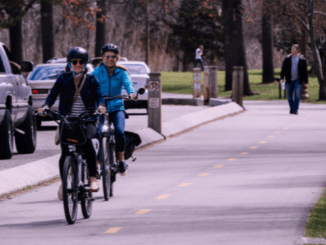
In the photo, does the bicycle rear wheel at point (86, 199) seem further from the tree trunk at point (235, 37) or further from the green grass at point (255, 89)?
the tree trunk at point (235, 37)

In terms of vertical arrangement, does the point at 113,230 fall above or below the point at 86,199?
below

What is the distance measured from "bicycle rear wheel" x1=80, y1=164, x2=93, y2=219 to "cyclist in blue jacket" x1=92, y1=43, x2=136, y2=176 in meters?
1.35

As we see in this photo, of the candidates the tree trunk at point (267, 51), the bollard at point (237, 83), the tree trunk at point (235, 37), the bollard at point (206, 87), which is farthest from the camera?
the tree trunk at point (267, 51)

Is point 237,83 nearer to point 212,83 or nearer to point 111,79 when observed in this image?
point 212,83

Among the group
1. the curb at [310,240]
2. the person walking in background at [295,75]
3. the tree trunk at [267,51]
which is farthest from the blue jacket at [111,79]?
the tree trunk at [267,51]

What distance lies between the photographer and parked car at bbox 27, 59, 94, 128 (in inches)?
699

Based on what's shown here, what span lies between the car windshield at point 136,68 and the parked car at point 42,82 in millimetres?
5192

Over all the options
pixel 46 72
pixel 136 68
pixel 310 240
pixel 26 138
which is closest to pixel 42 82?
pixel 46 72

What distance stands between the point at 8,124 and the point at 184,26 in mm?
60229

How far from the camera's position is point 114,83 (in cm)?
909

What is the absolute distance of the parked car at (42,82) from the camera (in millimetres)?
17766

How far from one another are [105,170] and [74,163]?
3.66 feet

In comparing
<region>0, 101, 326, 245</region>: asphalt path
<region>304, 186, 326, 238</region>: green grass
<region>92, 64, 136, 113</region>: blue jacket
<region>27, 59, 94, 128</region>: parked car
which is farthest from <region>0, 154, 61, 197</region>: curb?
<region>27, 59, 94, 128</region>: parked car

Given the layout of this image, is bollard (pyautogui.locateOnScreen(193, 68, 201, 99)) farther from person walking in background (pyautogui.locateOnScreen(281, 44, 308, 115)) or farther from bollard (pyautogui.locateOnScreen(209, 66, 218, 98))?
person walking in background (pyautogui.locateOnScreen(281, 44, 308, 115))
